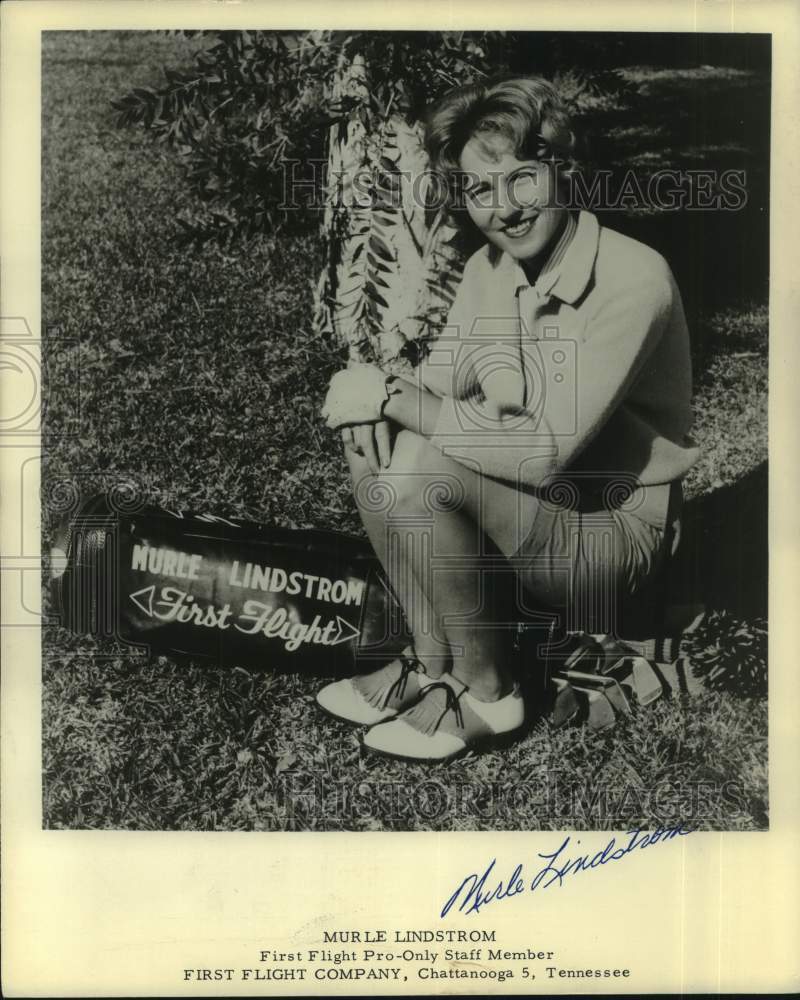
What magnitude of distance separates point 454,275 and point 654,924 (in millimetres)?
1783

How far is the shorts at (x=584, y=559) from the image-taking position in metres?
2.63

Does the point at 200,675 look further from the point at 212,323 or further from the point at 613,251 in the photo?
the point at 613,251

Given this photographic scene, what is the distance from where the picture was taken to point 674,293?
8.64ft

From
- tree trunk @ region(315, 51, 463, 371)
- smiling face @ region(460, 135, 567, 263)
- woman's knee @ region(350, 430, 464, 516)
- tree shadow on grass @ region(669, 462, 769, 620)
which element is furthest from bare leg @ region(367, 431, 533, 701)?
smiling face @ region(460, 135, 567, 263)

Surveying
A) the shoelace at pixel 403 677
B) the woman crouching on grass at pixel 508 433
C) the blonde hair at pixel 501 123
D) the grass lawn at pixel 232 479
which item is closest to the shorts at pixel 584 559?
the woman crouching on grass at pixel 508 433

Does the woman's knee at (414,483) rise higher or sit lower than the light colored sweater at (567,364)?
lower

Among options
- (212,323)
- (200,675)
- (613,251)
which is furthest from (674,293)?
(200,675)

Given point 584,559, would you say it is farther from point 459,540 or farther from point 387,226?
point 387,226

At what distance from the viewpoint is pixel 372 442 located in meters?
2.65

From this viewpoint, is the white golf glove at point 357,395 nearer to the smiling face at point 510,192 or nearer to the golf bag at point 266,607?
the golf bag at point 266,607

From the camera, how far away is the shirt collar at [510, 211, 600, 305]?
2615 millimetres

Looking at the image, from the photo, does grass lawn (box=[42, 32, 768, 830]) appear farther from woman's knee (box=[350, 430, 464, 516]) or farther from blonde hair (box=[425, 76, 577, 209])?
blonde hair (box=[425, 76, 577, 209])
